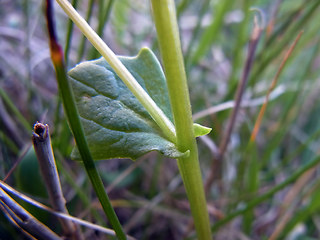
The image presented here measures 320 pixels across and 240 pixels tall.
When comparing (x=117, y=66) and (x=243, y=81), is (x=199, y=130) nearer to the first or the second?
(x=117, y=66)

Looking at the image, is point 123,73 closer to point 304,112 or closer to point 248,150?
point 248,150

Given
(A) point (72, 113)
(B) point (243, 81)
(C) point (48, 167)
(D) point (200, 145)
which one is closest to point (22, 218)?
(C) point (48, 167)

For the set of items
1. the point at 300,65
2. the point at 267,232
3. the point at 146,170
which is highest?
the point at 300,65

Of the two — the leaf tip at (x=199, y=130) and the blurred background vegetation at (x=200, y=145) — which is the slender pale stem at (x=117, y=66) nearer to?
the leaf tip at (x=199, y=130)

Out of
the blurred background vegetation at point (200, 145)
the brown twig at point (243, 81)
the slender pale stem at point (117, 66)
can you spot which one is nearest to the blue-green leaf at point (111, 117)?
the slender pale stem at point (117, 66)

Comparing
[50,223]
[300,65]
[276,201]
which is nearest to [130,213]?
[50,223]

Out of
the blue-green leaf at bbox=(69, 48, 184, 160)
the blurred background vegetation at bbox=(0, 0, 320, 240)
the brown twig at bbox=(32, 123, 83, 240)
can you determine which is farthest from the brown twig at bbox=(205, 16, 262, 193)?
the brown twig at bbox=(32, 123, 83, 240)
